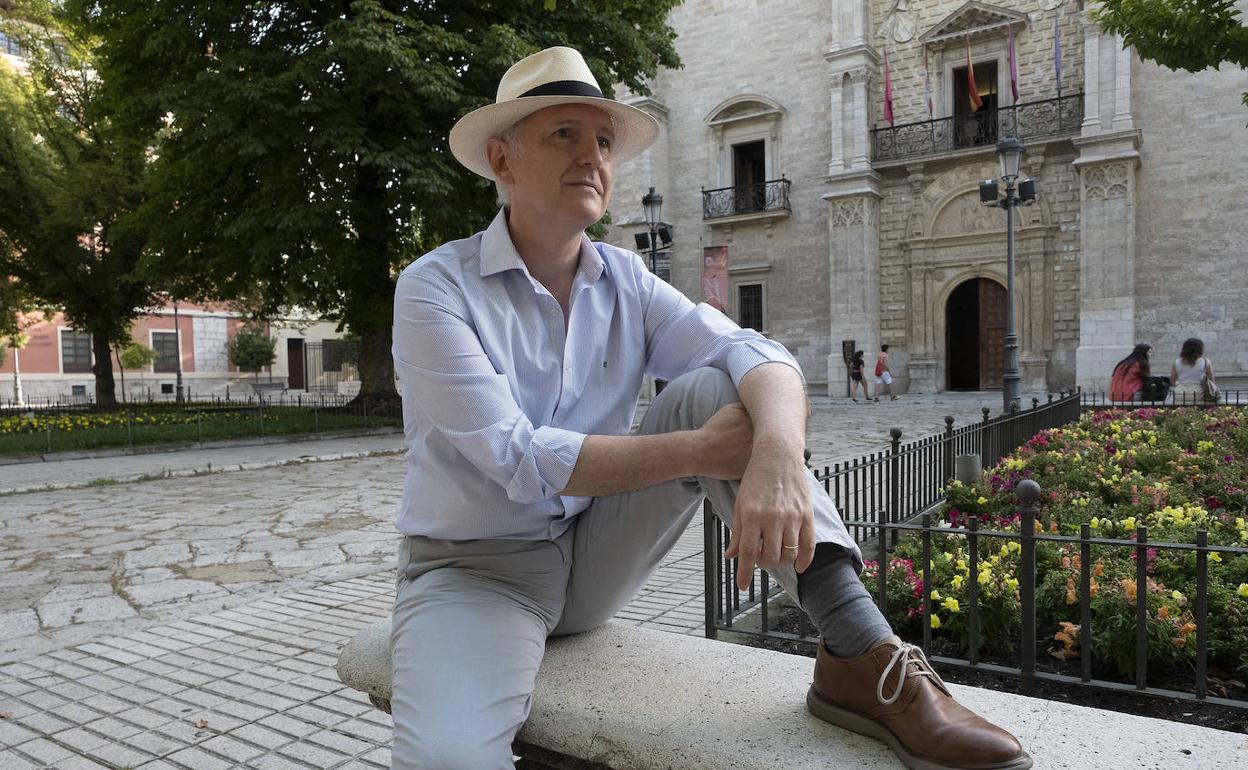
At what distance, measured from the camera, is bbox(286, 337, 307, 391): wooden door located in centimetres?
4772

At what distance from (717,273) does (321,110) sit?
15.2m

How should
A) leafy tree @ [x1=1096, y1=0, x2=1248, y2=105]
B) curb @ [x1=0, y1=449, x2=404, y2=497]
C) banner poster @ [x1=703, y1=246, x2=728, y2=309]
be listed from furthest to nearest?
banner poster @ [x1=703, y1=246, x2=728, y2=309], curb @ [x1=0, y1=449, x2=404, y2=497], leafy tree @ [x1=1096, y1=0, x2=1248, y2=105]

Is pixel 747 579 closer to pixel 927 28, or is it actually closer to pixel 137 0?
pixel 137 0

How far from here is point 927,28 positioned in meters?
23.6

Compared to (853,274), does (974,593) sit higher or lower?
lower

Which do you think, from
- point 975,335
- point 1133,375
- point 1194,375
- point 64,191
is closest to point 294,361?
point 64,191

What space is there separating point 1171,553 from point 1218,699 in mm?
1307

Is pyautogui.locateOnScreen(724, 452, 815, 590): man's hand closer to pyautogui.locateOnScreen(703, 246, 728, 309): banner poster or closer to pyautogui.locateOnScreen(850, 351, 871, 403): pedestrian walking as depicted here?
pyautogui.locateOnScreen(850, 351, 871, 403): pedestrian walking

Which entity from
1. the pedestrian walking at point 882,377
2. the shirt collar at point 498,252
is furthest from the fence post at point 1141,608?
the pedestrian walking at point 882,377

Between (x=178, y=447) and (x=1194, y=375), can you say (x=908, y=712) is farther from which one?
(x=1194, y=375)

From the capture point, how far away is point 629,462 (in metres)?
1.82

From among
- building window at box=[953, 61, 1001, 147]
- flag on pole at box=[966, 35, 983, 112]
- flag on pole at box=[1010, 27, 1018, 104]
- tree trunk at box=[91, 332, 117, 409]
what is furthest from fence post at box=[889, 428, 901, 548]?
tree trunk at box=[91, 332, 117, 409]

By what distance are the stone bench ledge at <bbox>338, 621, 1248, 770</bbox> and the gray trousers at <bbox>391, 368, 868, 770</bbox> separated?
12 cm

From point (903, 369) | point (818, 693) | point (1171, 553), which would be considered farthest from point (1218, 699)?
point (903, 369)
